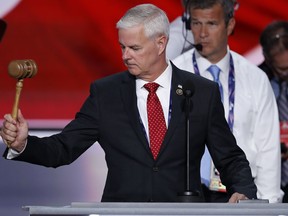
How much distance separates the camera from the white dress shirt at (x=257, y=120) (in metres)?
5.16

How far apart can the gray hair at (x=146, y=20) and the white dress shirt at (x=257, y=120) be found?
3.48ft

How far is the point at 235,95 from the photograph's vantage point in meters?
5.15

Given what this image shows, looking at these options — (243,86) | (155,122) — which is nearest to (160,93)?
(155,122)

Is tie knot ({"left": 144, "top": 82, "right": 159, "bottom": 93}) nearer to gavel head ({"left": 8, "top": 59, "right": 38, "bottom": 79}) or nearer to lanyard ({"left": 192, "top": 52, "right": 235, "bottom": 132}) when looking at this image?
gavel head ({"left": 8, "top": 59, "right": 38, "bottom": 79})

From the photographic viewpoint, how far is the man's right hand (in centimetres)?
365

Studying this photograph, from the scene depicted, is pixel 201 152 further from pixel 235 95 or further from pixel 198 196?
pixel 235 95

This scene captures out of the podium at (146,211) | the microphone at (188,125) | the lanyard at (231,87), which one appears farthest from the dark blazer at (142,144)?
the lanyard at (231,87)

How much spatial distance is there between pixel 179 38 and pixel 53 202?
1261 millimetres

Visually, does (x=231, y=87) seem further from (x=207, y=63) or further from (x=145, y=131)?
(x=145, y=131)

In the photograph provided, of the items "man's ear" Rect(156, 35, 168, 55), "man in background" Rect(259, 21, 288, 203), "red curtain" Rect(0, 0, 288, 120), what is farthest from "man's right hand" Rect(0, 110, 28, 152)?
"man in background" Rect(259, 21, 288, 203)

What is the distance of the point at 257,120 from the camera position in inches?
205

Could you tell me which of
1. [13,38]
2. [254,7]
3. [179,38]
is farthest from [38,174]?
[254,7]

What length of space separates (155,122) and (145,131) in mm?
58

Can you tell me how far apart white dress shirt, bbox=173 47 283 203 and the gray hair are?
3.48 feet
